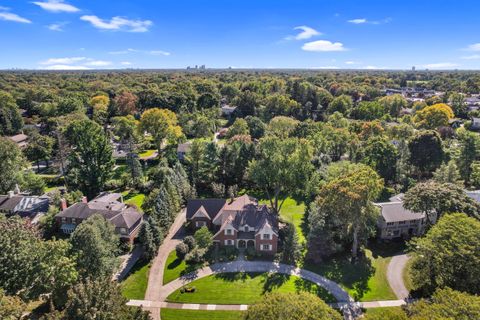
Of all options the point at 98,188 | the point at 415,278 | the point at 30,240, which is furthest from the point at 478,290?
the point at 98,188

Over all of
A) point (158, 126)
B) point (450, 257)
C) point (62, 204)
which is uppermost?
point (158, 126)

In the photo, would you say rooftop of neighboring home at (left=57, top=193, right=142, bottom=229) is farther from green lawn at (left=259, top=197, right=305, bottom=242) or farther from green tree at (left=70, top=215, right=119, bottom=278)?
green lawn at (left=259, top=197, right=305, bottom=242)

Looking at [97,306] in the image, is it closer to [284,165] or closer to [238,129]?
[284,165]

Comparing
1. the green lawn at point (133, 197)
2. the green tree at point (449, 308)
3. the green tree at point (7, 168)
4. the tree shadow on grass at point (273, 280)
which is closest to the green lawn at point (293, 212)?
the tree shadow on grass at point (273, 280)

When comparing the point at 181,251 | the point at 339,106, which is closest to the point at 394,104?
the point at 339,106

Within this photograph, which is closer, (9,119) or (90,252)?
(90,252)

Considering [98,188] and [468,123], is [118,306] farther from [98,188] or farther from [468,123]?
[468,123]

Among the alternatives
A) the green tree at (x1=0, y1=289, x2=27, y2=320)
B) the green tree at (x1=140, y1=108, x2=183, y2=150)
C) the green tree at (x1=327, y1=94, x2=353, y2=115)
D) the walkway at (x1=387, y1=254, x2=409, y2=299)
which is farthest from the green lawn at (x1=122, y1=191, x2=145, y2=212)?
the green tree at (x1=327, y1=94, x2=353, y2=115)
